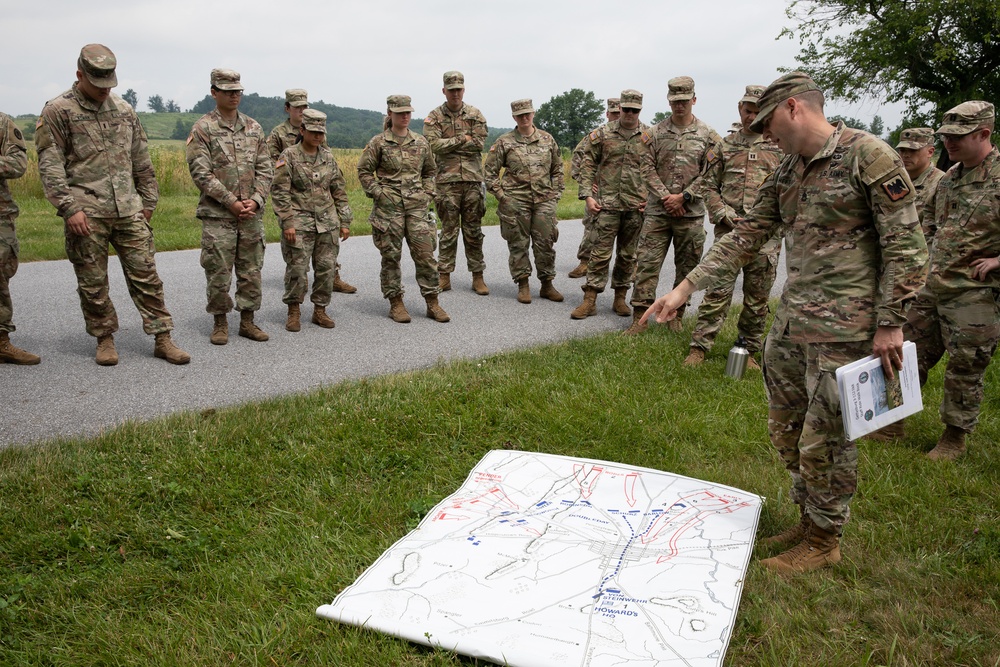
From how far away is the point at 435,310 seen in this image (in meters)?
8.15

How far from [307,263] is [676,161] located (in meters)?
3.81

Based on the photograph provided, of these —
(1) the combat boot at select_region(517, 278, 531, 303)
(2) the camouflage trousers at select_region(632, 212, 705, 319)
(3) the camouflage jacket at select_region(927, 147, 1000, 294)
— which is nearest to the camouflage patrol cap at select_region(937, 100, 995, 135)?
(3) the camouflage jacket at select_region(927, 147, 1000, 294)

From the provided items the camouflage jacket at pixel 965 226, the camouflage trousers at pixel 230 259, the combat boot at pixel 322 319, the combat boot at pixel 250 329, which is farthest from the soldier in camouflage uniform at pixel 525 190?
the camouflage jacket at pixel 965 226

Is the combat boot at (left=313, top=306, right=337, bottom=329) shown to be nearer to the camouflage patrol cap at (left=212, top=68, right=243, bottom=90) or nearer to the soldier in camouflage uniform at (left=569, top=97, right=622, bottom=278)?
the camouflage patrol cap at (left=212, top=68, right=243, bottom=90)

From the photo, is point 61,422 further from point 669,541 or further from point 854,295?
point 854,295

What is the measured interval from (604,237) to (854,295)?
5167 millimetres

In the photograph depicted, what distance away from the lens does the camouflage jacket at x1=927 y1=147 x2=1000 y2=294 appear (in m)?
4.68

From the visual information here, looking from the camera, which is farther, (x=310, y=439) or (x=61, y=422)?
(x=61, y=422)

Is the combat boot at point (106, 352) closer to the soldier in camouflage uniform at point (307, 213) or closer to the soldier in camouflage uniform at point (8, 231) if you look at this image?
the soldier in camouflage uniform at point (8, 231)

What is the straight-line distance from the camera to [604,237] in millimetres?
8297

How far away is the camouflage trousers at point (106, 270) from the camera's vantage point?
617cm

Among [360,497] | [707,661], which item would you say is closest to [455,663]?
[707,661]

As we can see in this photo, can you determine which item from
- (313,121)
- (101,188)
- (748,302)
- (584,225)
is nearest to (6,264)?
(101,188)

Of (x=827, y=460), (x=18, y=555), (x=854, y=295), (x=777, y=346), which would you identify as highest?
(x=854, y=295)
